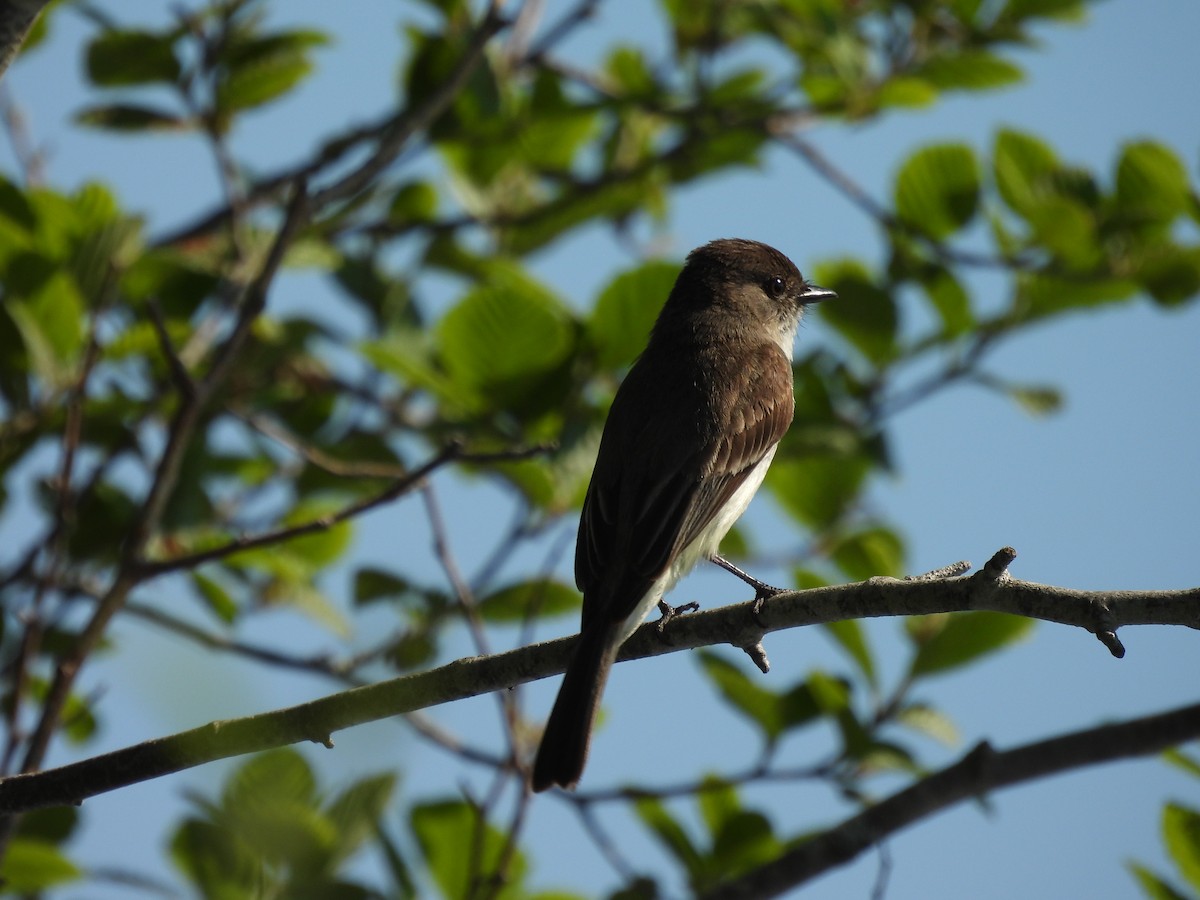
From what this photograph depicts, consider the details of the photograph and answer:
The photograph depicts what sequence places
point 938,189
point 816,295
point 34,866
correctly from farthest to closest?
point 816,295 < point 938,189 < point 34,866

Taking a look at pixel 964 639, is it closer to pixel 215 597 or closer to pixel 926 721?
pixel 926 721

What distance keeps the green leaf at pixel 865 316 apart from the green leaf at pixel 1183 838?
1.92m

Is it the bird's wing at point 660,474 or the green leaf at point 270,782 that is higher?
the bird's wing at point 660,474

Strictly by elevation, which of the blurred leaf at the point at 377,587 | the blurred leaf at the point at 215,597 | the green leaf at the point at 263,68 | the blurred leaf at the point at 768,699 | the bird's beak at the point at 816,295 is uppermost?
the green leaf at the point at 263,68

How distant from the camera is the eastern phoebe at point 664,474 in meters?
3.49

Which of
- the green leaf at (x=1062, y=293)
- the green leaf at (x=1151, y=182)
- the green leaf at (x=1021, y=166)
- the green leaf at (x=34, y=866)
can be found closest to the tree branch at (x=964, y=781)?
the green leaf at (x=34, y=866)

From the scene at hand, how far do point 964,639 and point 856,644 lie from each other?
1.03 feet

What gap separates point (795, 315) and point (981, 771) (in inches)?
98.3

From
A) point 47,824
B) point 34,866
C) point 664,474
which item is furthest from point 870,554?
point 47,824

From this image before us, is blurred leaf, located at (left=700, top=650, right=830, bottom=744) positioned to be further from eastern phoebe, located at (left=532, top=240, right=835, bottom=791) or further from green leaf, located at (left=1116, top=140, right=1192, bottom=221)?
green leaf, located at (left=1116, top=140, right=1192, bottom=221)

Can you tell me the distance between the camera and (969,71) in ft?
17.0

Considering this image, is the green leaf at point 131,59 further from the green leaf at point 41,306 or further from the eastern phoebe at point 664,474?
the eastern phoebe at point 664,474

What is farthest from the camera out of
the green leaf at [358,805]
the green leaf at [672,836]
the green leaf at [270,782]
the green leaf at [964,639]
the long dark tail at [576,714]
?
the green leaf at [672,836]

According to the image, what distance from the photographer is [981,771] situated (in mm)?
3693
